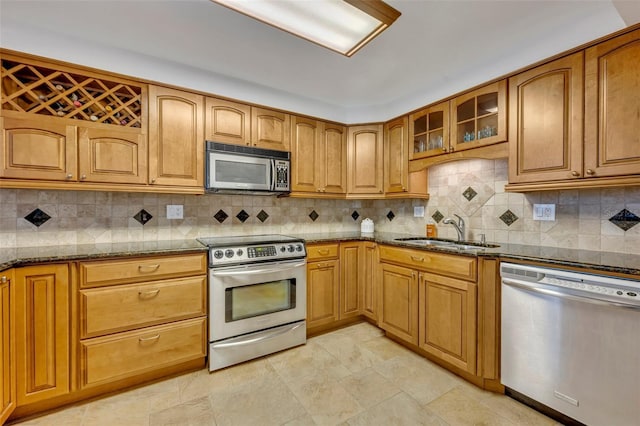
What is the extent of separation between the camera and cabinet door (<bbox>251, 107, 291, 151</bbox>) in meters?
2.56

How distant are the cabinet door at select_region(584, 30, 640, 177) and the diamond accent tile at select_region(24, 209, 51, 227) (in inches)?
144

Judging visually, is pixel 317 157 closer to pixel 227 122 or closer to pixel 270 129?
pixel 270 129

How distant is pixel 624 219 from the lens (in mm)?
1743

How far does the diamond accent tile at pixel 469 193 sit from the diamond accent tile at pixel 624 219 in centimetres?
90

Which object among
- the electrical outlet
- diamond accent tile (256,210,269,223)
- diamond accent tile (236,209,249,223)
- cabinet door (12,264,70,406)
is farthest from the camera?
diamond accent tile (256,210,269,223)

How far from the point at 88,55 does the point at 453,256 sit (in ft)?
9.54

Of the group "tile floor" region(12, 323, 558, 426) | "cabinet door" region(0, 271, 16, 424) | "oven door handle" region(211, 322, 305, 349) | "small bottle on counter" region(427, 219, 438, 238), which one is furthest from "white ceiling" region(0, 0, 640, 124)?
"tile floor" region(12, 323, 558, 426)

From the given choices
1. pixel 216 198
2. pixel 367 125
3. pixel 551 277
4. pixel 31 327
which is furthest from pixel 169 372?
pixel 367 125

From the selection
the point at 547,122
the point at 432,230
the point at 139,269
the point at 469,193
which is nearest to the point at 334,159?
the point at 432,230

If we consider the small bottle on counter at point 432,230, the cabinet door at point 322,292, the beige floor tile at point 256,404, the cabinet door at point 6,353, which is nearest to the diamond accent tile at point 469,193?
the small bottle on counter at point 432,230

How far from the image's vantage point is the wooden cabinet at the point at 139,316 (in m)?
1.72

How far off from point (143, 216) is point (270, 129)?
1.35 m

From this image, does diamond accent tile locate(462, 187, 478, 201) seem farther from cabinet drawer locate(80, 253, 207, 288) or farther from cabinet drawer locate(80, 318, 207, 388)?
cabinet drawer locate(80, 318, 207, 388)

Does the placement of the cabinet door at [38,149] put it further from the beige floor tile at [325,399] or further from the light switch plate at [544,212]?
the light switch plate at [544,212]
